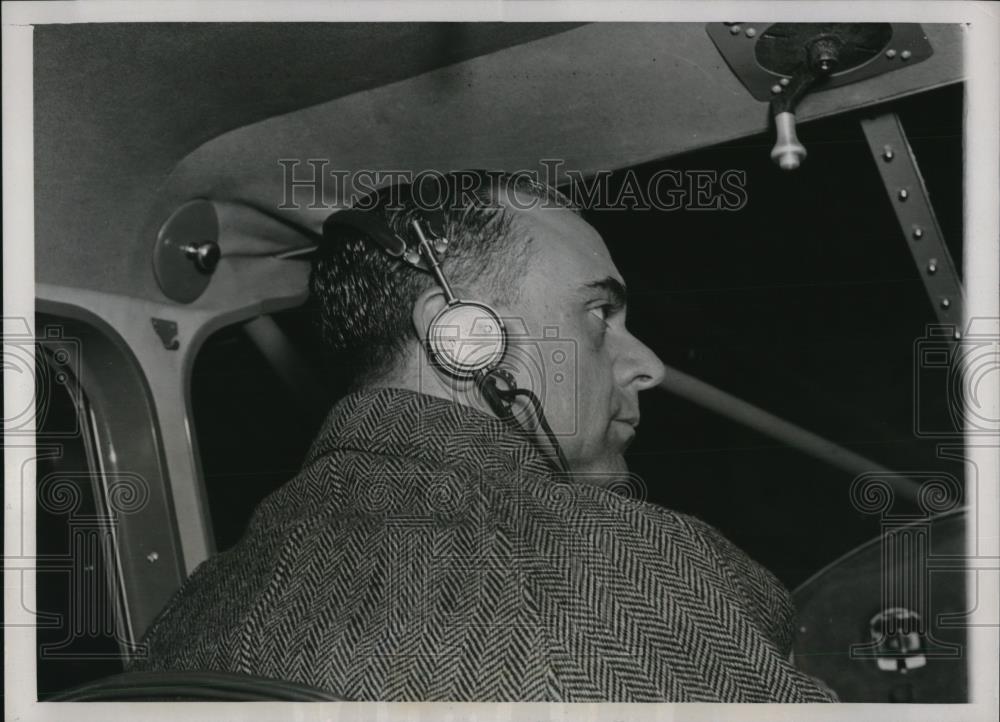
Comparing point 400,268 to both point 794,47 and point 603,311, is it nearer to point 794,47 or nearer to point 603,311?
point 603,311

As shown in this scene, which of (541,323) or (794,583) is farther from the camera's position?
(794,583)

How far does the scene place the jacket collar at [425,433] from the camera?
3.20 feet

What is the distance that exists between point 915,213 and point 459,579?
2.32 feet

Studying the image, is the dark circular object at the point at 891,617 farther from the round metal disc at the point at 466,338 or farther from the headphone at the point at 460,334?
the round metal disc at the point at 466,338

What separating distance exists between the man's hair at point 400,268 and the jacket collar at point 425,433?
95 millimetres

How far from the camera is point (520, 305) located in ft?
3.73

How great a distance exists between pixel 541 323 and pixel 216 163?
0.43m

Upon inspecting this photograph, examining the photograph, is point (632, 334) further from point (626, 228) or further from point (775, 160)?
point (775, 160)

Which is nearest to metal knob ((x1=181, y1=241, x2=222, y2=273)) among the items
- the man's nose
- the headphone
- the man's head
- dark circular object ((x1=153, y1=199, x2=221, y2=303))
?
dark circular object ((x1=153, y1=199, x2=221, y2=303))

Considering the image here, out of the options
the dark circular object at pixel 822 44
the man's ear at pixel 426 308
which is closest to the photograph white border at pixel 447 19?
the dark circular object at pixel 822 44

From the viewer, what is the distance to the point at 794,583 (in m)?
1.48

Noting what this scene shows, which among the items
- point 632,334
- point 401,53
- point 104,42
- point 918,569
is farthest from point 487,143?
point 918,569

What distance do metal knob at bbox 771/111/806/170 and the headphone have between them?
0.37m

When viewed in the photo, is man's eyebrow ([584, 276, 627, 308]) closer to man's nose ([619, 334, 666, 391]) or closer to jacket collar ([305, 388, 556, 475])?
man's nose ([619, 334, 666, 391])
